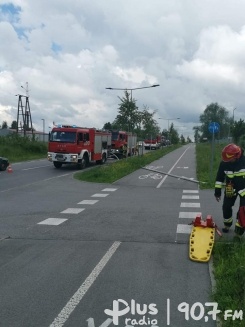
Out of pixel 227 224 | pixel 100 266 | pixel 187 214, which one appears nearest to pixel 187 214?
pixel 187 214

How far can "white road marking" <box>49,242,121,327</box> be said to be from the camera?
169 inches

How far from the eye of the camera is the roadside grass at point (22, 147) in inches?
1746

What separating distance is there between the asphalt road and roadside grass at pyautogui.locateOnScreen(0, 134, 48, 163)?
32.1 metres

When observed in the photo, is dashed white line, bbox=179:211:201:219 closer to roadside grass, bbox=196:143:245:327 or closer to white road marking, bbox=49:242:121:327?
roadside grass, bbox=196:143:245:327

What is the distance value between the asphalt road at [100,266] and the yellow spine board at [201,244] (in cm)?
18

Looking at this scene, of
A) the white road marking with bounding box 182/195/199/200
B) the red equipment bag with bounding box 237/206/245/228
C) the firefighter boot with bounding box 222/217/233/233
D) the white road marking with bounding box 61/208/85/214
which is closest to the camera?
the red equipment bag with bounding box 237/206/245/228

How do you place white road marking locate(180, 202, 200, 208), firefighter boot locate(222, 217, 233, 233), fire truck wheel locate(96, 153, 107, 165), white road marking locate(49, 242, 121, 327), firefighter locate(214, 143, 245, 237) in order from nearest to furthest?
white road marking locate(49, 242, 121, 327) → firefighter locate(214, 143, 245, 237) → firefighter boot locate(222, 217, 233, 233) → white road marking locate(180, 202, 200, 208) → fire truck wheel locate(96, 153, 107, 165)

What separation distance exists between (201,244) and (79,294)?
2702 millimetres

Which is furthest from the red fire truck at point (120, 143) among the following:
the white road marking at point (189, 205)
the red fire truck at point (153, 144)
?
the white road marking at point (189, 205)

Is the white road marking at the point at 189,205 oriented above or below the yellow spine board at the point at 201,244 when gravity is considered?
below

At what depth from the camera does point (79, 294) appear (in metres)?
4.98

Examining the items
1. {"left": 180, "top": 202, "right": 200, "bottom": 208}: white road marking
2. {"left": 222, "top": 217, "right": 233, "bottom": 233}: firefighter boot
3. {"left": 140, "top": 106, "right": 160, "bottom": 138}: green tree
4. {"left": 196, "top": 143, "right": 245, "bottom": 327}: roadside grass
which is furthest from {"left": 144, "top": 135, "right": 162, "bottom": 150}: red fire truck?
{"left": 196, "top": 143, "right": 245, "bottom": 327}: roadside grass

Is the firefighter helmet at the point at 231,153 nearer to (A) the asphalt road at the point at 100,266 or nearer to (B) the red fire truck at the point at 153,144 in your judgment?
(A) the asphalt road at the point at 100,266

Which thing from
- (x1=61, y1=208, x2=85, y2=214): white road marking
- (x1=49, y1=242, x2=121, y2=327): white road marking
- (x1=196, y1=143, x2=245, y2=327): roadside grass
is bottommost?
(x1=61, y1=208, x2=85, y2=214): white road marking
